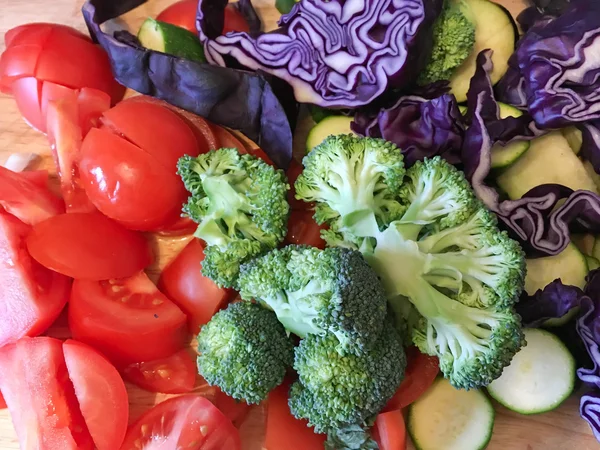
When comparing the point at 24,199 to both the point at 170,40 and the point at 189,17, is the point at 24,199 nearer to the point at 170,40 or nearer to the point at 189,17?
the point at 170,40

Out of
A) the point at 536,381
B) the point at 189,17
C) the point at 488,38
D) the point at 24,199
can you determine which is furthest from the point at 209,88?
the point at 536,381

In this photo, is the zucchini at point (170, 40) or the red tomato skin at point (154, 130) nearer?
the red tomato skin at point (154, 130)

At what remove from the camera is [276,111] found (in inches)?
57.1

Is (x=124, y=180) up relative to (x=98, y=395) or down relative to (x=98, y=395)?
up

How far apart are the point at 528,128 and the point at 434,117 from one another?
0.26 metres

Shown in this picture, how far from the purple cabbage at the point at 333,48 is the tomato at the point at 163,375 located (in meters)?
0.80

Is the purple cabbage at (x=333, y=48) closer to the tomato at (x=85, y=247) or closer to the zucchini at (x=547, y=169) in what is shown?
the zucchini at (x=547, y=169)

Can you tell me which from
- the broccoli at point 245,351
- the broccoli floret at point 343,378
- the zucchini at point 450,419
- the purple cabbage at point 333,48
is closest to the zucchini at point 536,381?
the zucchini at point 450,419

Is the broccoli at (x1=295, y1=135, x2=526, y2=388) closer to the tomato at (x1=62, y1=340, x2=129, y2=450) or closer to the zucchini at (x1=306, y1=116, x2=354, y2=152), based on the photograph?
the zucchini at (x1=306, y1=116, x2=354, y2=152)

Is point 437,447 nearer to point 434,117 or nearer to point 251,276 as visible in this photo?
point 251,276

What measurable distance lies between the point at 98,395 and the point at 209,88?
0.82m

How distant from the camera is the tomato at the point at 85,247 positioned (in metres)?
1.35

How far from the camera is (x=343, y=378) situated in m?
1.18

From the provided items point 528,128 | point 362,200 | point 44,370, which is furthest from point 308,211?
point 44,370
